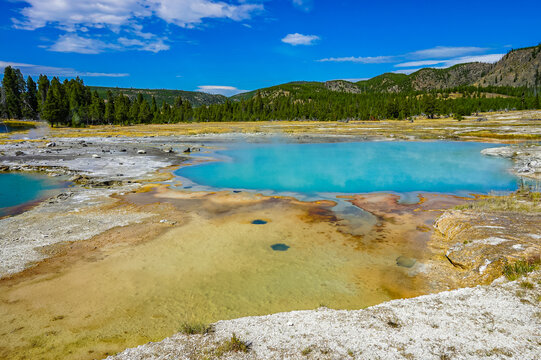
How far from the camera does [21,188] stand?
23.4 m

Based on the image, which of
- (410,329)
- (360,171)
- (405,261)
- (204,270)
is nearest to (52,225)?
(204,270)

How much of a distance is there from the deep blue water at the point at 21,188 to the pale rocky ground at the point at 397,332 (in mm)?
17477

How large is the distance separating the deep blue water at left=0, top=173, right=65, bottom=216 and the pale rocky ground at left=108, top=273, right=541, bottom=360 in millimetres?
17477

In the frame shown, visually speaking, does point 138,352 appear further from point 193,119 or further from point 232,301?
point 193,119

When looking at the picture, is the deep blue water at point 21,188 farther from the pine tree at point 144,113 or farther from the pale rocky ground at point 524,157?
the pine tree at point 144,113

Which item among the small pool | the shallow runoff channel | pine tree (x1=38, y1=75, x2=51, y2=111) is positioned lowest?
the shallow runoff channel

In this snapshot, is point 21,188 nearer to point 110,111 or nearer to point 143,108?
point 110,111

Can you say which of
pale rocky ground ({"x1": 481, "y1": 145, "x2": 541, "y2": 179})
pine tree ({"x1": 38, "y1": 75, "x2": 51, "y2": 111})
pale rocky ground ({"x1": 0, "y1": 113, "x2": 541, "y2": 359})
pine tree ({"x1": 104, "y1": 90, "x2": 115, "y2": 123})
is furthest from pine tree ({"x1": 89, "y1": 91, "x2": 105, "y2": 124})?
pale rocky ground ({"x1": 481, "y1": 145, "x2": 541, "y2": 179})

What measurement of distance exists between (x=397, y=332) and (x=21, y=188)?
92.1 feet

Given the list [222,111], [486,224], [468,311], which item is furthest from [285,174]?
[222,111]

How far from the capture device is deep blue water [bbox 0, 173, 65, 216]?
19328 mm

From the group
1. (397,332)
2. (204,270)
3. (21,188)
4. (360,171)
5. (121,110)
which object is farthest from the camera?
(121,110)

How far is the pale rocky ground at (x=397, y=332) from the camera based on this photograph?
560 centimetres

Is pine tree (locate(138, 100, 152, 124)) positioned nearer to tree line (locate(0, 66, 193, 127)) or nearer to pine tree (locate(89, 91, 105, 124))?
tree line (locate(0, 66, 193, 127))
